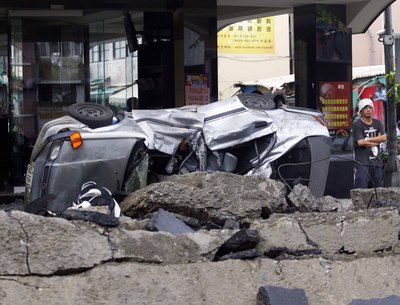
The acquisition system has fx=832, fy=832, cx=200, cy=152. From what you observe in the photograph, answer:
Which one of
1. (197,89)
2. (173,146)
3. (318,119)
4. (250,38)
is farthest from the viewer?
(250,38)

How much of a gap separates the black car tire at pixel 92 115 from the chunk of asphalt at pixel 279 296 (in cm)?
274

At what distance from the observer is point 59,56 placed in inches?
550

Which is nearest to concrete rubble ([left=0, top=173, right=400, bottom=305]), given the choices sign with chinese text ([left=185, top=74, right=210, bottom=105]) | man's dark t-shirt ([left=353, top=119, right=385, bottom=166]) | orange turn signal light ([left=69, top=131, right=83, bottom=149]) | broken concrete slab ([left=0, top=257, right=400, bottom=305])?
broken concrete slab ([left=0, top=257, right=400, bottom=305])

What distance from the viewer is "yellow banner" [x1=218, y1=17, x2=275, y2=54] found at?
1266 inches

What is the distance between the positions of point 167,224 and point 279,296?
0.98 meters

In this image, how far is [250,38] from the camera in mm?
32906

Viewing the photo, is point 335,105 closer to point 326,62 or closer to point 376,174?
point 326,62

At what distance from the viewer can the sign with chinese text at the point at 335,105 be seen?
14.1 metres

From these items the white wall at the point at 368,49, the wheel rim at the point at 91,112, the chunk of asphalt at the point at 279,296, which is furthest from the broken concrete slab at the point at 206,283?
the white wall at the point at 368,49

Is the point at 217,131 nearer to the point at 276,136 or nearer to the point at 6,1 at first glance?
the point at 276,136

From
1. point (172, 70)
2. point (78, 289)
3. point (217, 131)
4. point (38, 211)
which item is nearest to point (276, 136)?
point (217, 131)

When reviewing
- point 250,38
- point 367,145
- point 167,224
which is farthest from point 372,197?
point 250,38

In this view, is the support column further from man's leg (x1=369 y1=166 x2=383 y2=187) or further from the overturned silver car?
the overturned silver car

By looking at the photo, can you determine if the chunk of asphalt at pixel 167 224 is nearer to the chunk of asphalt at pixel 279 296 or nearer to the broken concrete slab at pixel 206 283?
the broken concrete slab at pixel 206 283
